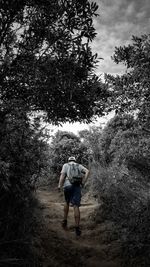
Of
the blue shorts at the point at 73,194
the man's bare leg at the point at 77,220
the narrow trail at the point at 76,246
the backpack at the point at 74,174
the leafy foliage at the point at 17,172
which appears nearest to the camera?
the leafy foliage at the point at 17,172

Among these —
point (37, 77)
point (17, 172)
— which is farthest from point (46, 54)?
point (17, 172)

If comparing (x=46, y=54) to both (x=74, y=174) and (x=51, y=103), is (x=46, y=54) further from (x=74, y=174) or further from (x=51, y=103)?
(x=74, y=174)

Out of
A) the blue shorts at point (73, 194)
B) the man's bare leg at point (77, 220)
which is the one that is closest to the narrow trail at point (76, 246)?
the man's bare leg at point (77, 220)

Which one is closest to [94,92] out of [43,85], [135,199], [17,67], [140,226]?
[43,85]

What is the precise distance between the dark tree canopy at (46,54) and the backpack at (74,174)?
1.75 meters

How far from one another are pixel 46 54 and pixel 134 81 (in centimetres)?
288

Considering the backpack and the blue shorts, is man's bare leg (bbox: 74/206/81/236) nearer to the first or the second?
the blue shorts

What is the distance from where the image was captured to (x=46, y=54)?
20.6 ft

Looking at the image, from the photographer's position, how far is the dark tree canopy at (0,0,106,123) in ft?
19.9

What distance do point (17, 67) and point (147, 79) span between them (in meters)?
3.38

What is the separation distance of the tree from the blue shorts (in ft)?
8.32

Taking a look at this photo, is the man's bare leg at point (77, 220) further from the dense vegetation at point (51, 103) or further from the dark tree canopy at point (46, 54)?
the dark tree canopy at point (46, 54)

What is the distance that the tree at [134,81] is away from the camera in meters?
7.75

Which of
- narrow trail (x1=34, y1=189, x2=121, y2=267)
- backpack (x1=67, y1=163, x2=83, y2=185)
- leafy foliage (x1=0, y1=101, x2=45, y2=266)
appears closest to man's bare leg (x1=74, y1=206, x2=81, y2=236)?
narrow trail (x1=34, y1=189, x2=121, y2=267)
